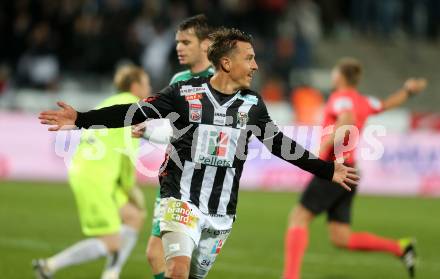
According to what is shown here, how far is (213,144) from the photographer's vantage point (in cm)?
623

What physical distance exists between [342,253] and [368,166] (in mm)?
7245

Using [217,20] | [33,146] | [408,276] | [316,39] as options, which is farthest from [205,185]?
[316,39]

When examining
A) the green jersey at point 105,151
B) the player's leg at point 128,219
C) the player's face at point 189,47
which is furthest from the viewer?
the player's leg at point 128,219

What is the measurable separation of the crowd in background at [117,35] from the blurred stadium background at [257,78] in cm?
3

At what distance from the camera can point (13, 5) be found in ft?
66.8

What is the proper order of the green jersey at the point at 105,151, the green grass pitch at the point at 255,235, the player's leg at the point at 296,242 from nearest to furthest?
1. the green jersey at the point at 105,151
2. the player's leg at the point at 296,242
3. the green grass pitch at the point at 255,235

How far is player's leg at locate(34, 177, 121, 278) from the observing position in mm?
8461

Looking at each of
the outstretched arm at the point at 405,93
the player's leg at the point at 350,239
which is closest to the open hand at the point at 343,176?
the player's leg at the point at 350,239

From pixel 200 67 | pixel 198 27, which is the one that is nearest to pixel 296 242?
pixel 200 67

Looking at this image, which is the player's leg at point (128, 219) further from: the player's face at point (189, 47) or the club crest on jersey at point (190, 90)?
the club crest on jersey at point (190, 90)

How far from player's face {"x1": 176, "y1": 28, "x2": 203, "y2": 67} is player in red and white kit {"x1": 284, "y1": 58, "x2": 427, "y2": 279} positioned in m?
1.92

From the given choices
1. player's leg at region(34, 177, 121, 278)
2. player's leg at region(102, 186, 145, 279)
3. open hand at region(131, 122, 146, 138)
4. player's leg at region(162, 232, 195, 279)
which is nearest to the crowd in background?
player's leg at region(102, 186, 145, 279)

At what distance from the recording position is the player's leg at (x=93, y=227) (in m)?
8.46

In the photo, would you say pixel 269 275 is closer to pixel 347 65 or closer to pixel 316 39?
pixel 347 65
